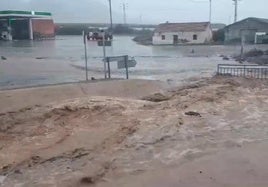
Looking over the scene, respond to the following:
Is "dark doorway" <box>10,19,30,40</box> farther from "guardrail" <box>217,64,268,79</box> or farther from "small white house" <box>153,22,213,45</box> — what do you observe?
"guardrail" <box>217,64,268,79</box>

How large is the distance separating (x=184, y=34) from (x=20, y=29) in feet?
80.0

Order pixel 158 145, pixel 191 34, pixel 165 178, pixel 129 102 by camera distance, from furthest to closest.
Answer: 1. pixel 191 34
2. pixel 129 102
3. pixel 158 145
4. pixel 165 178

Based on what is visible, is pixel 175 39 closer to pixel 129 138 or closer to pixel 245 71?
pixel 245 71

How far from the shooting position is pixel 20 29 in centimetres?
6738

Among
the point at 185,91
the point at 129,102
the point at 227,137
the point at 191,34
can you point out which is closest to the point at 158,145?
the point at 227,137

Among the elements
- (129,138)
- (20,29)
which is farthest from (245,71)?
(20,29)

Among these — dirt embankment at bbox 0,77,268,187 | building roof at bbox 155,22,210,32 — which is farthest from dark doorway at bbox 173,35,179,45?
dirt embankment at bbox 0,77,268,187

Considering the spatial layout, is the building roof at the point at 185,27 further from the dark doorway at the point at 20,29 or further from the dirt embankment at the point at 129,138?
the dirt embankment at the point at 129,138

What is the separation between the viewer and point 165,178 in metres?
8.49

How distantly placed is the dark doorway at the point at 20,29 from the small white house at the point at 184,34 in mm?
19251

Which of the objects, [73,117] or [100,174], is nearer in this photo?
[100,174]

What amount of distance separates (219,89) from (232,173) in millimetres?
8226

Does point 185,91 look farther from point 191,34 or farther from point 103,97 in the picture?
point 191,34

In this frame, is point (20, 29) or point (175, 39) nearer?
point (175, 39)
